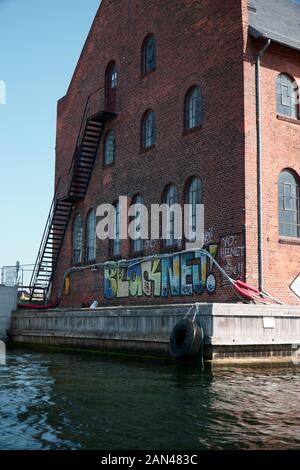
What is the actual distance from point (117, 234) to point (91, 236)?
2.43 meters

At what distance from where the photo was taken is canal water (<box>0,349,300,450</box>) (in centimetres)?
673

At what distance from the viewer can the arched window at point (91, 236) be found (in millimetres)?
25453

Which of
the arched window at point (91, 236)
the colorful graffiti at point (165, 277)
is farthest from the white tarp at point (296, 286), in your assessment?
the arched window at point (91, 236)

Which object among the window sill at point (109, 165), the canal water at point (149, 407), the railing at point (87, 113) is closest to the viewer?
the canal water at point (149, 407)

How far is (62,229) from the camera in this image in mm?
27953

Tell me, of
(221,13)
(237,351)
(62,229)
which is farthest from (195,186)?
(62,229)

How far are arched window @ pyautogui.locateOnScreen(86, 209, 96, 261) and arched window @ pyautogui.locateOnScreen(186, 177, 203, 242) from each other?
7098mm

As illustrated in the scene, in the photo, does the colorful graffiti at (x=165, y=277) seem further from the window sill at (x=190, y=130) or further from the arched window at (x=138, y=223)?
the window sill at (x=190, y=130)

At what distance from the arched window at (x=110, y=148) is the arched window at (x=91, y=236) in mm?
2372

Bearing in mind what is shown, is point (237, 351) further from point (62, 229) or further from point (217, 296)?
point (62, 229)

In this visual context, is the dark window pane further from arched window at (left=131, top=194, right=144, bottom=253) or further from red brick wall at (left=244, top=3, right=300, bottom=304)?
red brick wall at (left=244, top=3, right=300, bottom=304)

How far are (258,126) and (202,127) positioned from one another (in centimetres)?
229

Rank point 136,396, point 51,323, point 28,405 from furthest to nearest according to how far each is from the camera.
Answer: point 51,323, point 136,396, point 28,405

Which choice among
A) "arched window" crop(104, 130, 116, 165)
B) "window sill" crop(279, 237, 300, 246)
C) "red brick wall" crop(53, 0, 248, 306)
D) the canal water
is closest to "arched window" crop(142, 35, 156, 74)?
"red brick wall" crop(53, 0, 248, 306)
